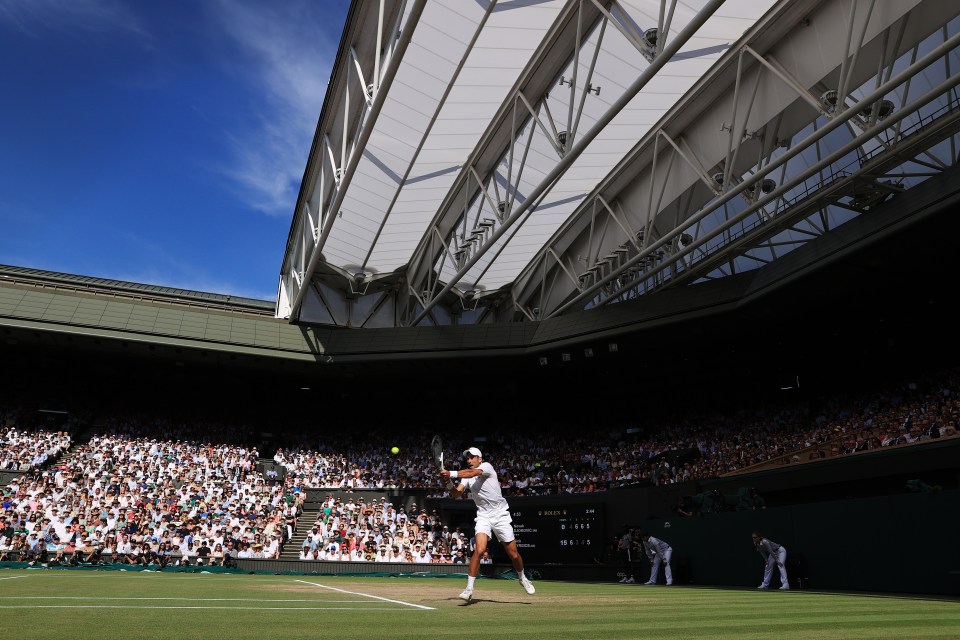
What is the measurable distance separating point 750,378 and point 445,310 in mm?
17491

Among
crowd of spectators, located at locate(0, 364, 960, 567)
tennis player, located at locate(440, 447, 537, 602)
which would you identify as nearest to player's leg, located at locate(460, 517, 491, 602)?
tennis player, located at locate(440, 447, 537, 602)

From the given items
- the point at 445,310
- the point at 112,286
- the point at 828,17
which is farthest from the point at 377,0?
the point at 112,286

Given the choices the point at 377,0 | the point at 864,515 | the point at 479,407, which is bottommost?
the point at 864,515

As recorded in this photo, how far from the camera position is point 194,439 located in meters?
38.3

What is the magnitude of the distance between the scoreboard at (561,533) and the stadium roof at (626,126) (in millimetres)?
9703

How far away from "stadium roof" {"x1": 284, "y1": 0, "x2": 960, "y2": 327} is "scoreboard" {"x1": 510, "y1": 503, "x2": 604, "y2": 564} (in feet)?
31.8

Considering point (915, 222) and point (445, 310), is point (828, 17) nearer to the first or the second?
point (915, 222)

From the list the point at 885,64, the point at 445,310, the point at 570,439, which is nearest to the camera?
the point at 885,64

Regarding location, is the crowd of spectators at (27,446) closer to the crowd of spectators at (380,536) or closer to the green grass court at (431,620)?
the crowd of spectators at (380,536)

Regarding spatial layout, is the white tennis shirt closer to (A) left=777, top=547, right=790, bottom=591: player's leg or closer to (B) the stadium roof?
(A) left=777, top=547, right=790, bottom=591: player's leg

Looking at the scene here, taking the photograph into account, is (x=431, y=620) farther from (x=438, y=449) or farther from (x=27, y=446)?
(x=27, y=446)

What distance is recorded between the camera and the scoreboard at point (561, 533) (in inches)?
1146

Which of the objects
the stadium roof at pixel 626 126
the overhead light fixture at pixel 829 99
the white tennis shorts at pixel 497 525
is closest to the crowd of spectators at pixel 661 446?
the stadium roof at pixel 626 126

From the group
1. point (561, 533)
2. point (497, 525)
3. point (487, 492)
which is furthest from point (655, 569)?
point (487, 492)
